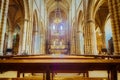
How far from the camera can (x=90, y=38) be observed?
13.4 m

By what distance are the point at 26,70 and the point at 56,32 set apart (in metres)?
26.1

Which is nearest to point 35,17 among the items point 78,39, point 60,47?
point 78,39

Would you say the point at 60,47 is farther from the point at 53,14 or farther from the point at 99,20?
the point at 99,20

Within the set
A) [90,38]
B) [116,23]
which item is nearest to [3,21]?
[116,23]

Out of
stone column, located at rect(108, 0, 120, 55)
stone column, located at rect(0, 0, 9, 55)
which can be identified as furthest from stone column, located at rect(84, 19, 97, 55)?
stone column, located at rect(0, 0, 9, 55)

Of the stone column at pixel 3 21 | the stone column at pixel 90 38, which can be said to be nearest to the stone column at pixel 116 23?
the stone column at pixel 90 38

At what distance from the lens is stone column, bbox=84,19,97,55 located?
13.2 metres

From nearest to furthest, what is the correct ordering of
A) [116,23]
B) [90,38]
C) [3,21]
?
[3,21]
[116,23]
[90,38]

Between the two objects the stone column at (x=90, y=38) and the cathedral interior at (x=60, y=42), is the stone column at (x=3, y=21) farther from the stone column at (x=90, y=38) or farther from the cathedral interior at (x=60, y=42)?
the stone column at (x=90, y=38)

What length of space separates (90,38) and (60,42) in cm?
1525

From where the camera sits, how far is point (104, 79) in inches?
133

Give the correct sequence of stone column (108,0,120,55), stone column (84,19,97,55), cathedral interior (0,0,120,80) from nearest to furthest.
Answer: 1. cathedral interior (0,0,120,80)
2. stone column (108,0,120,55)
3. stone column (84,19,97,55)

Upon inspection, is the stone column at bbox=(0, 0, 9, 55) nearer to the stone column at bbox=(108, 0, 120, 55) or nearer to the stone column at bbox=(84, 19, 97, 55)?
the stone column at bbox=(108, 0, 120, 55)

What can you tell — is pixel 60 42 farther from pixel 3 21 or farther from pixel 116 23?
pixel 3 21
